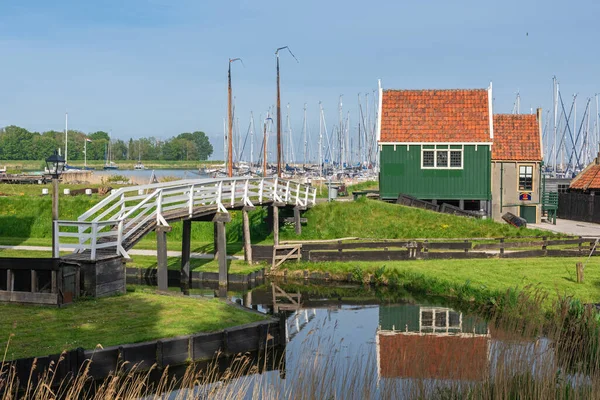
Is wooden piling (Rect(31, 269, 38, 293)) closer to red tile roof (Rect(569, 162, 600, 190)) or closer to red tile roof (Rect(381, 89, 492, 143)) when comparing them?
red tile roof (Rect(381, 89, 492, 143))

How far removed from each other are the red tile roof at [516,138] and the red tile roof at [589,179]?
15.8 ft

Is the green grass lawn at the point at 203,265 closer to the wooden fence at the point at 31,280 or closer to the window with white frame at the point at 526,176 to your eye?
the wooden fence at the point at 31,280

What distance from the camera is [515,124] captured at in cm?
4922

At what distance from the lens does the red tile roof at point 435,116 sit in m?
44.9

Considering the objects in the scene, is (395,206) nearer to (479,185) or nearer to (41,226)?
(479,185)

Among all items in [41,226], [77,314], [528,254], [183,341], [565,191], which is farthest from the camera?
[565,191]

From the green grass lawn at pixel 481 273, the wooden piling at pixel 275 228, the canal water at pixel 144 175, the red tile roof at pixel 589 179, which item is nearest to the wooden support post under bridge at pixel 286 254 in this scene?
the green grass lawn at pixel 481 273

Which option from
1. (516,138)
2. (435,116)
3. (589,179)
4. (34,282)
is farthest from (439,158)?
(34,282)

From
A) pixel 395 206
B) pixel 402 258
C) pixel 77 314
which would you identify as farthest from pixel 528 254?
pixel 77 314

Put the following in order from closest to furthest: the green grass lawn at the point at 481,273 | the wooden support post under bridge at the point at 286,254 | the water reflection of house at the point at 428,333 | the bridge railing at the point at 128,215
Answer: the water reflection of house at the point at 428,333 → the bridge railing at the point at 128,215 → the green grass lawn at the point at 481,273 → the wooden support post under bridge at the point at 286,254

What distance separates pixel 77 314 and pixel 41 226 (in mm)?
27268

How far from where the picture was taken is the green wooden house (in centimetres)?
4478

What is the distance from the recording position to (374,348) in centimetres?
1964

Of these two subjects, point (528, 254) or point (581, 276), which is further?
point (528, 254)
